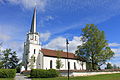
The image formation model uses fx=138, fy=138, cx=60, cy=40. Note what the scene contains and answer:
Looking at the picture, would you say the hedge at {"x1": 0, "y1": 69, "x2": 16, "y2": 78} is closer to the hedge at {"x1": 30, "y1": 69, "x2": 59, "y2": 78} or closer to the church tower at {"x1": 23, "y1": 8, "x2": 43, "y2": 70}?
the hedge at {"x1": 30, "y1": 69, "x2": 59, "y2": 78}

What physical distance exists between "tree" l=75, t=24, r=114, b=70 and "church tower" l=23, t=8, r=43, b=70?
1628 cm

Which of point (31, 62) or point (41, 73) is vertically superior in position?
point (31, 62)

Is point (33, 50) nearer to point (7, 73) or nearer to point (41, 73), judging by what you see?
point (41, 73)

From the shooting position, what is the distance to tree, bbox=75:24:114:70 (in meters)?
38.4

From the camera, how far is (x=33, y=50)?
5162cm

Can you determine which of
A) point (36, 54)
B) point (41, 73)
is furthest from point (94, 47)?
point (36, 54)

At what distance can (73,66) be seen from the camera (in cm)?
5709

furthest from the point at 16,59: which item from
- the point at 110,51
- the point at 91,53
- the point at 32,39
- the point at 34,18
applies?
the point at 110,51

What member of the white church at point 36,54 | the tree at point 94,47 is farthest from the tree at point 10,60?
the tree at point 94,47

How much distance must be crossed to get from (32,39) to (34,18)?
8364 millimetres

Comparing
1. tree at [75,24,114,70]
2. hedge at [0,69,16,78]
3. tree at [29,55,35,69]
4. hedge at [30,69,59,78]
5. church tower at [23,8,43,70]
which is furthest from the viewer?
church tower at [23,8,43,70]

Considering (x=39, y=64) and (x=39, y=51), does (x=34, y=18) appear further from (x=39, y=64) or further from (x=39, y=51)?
(x=39, y=64)

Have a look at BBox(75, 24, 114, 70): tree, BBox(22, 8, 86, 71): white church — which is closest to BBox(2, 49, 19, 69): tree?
BBox(22, 8, 86, 71): white church

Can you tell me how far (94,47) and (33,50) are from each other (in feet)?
76.1
